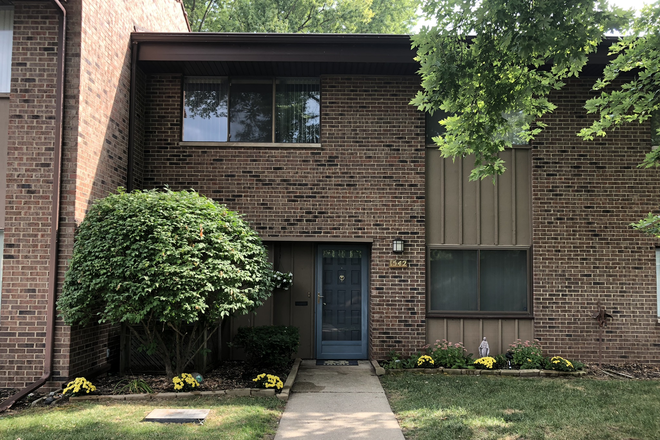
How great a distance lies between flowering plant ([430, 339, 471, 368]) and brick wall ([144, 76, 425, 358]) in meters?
1.09

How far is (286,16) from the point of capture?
18.1 m

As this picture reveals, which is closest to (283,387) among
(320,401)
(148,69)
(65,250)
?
(320,401)

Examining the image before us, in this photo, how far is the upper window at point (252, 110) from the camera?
368 inches

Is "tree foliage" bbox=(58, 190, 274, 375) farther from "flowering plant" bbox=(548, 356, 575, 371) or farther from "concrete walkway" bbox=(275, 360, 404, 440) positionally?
"flowering plant" bbox=(548, 356, 575, 371)

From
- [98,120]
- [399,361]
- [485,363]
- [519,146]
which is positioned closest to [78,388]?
[98,120]

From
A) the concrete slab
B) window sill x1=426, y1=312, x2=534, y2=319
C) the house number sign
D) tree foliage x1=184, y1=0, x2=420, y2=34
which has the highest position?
tree foliage x1=184, y1=0, x2=420, y2=34

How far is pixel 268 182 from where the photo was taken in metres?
9.16

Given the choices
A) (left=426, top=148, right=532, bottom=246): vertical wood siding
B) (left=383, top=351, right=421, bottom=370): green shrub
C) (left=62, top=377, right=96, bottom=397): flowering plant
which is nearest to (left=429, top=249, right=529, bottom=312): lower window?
(left=426, top=148, right=532, bottom=246): vertical wood siding

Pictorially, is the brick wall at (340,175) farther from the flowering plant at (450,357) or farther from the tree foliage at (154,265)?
the tree foliage at (154,265)

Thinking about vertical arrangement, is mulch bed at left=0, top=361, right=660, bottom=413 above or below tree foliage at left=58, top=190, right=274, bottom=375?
below

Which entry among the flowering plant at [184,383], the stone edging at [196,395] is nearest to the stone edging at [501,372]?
the stone edging at [196,395]

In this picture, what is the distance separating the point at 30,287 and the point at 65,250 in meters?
0.70

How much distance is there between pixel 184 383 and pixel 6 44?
18.6 feet

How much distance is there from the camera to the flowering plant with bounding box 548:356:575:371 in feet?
26.9
